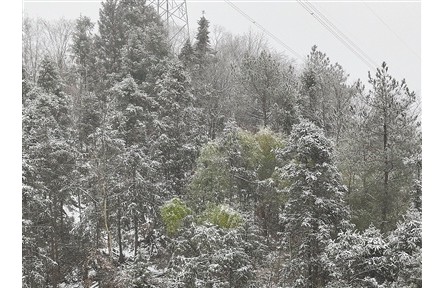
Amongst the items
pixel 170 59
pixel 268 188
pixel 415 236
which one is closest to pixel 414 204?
pixel 415 236

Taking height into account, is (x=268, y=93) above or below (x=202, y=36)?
below

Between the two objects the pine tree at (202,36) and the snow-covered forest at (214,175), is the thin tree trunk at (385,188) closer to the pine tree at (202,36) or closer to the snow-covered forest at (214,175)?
the snow-covered forest at (214,175)

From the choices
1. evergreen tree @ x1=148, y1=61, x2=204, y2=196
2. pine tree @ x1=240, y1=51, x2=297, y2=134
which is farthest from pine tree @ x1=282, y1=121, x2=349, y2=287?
evergreen tree @ x1=148, y1=61, x2=204, y2=196

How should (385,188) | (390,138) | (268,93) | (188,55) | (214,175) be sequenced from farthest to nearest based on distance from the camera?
(188,55) < (268,93) < (214,175) < (390,138) < (385,188)

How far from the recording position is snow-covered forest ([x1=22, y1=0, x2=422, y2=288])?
13.6 m

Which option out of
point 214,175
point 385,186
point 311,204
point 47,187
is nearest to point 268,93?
point 214,175

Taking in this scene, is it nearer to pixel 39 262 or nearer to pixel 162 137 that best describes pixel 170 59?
pixel 162 137

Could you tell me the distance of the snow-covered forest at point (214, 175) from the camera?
1359 centimetres

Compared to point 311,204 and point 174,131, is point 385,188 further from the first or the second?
point 174,131

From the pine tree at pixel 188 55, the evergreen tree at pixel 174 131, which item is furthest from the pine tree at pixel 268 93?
the pine tree at pixel 188 55

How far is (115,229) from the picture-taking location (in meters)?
19.7

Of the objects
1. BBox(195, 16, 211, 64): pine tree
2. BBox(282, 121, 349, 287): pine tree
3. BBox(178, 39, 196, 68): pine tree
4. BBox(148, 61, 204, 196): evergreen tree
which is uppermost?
BBox(195, 16, 211, 64): pine tree

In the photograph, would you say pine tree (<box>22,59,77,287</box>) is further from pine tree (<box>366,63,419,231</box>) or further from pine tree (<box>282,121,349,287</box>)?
pine tree (<box>366,63,419,231</box>)

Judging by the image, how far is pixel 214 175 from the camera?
18.1m
